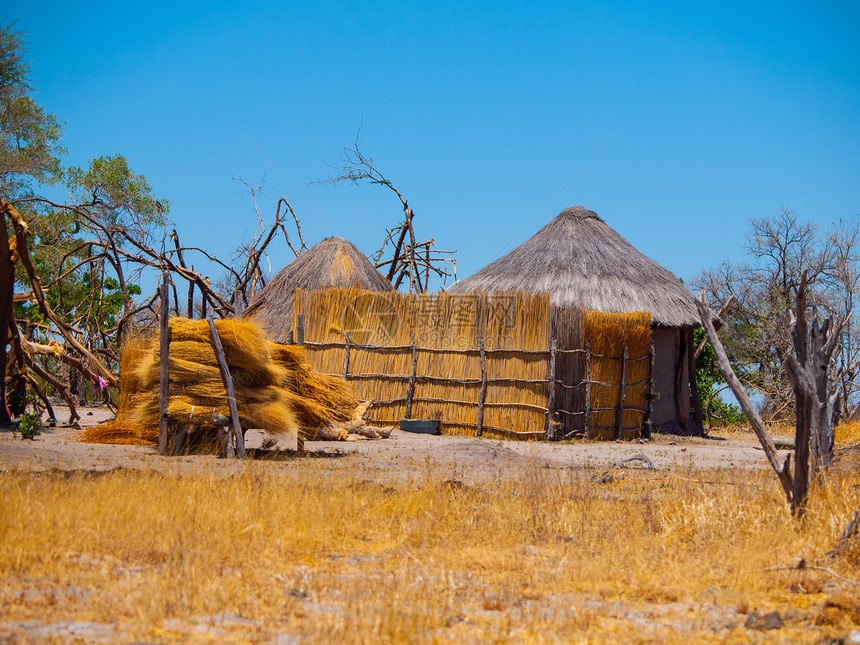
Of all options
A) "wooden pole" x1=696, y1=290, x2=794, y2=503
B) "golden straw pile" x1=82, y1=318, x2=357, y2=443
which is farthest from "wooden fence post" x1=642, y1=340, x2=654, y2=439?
"wooden pole" x1=696, y1=290, x2=794, y2=503

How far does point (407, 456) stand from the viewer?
1038cm

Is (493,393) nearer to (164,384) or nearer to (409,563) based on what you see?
(164,384)

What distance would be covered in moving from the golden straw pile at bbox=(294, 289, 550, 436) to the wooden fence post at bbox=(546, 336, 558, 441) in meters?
0.12

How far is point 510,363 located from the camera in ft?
45.6

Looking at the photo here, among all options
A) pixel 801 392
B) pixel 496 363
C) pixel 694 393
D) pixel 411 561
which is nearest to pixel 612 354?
pixel 496 363

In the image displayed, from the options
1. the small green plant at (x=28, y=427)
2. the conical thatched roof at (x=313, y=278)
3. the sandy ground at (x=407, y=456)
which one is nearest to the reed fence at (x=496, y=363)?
the sandy ground at (x=407, y=456)

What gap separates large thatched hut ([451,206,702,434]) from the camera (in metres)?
15.9

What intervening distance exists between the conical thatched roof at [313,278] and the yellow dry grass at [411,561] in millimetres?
11257

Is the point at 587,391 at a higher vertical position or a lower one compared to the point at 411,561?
higher

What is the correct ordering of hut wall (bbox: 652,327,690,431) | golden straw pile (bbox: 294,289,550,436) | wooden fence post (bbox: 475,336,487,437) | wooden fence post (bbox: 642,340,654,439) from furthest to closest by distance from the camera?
hut wall (bbox: 652,327,690,431) < wooden fence post (bbox: 642,340,654,439) < wooden fence post (bbox: 475,336,487,437) < golden straw pile (bbox: 294,289,550,436)

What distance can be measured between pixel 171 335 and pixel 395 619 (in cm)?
705

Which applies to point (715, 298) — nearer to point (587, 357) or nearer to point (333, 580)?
point (587, 357)

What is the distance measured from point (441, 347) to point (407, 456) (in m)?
4.36

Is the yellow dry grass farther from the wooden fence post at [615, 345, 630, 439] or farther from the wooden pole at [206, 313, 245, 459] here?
the wooden fence post at [615, 345, 630, 439]
